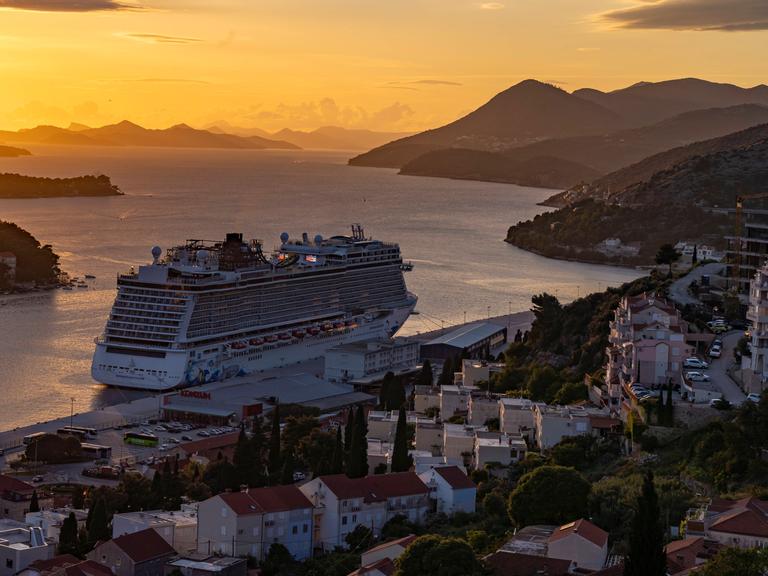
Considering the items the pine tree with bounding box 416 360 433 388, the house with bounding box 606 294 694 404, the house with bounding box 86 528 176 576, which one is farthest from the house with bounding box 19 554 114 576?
the pine tree with bounding box 416 360 433 388

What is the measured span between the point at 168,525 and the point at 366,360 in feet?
42.4

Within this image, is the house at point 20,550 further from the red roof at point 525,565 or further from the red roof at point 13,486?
the red roof at point 525,565

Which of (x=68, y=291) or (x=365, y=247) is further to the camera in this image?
(x=68, y=291)

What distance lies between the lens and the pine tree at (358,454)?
16.0 m

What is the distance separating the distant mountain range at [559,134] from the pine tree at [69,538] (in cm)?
10853

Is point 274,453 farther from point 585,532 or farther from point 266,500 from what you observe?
point 585,532

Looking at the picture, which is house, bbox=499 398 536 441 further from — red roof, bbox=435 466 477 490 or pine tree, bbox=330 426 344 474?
red roof, bbox=435 466 477 490

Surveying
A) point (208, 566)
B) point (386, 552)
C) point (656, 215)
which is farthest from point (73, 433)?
point (656, 215)

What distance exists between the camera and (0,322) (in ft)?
112

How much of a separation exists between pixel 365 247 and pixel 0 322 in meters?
8.94

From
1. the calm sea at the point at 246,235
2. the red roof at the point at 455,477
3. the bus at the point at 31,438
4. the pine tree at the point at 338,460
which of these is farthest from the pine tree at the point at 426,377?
the red roof at the point at 455,477

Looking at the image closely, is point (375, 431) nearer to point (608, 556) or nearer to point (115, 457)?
point (115, 457)

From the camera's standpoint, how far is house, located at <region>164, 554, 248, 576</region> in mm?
12617

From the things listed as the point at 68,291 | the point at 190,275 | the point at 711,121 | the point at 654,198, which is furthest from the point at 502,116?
the point at 190,275
